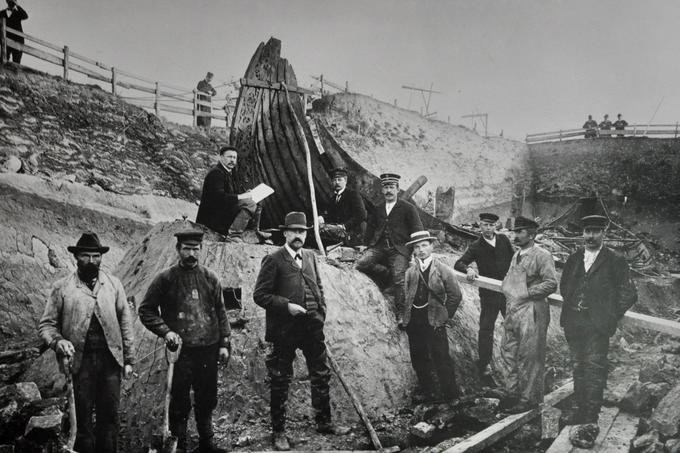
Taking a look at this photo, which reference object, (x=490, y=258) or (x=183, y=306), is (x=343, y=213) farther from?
(x=183, y=306)

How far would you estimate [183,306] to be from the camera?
3371 mm

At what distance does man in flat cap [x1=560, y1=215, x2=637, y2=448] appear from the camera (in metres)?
3.61

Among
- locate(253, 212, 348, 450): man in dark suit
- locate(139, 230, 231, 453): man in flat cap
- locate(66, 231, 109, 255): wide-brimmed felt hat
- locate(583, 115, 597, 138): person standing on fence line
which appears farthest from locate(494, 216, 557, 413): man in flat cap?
locate(583, 115, 597, 138): person standing on fence line

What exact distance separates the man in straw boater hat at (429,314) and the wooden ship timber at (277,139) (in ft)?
5.04

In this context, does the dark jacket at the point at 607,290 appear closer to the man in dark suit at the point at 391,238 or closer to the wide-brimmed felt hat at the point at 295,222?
the man in dark suit at the point at 391,238

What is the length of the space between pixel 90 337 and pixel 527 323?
361 cm

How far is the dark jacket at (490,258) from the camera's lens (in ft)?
16.4

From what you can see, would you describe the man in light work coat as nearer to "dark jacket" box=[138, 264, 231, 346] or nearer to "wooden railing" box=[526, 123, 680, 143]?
"dark jacket" box=[138, 264, 231, 346]

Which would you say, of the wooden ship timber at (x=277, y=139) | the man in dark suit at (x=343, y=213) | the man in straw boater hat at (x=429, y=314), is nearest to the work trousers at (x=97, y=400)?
the man in straw boater hat at (x=429, y=314)

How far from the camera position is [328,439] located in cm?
373

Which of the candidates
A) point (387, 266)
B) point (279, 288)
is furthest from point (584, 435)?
point (279, 288)

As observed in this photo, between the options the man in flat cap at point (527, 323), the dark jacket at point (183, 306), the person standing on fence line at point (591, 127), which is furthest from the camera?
the person standing on fence line at point (591, 127)

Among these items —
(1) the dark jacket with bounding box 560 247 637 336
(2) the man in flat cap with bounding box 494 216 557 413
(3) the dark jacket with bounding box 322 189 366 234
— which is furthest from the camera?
(3) the dark jacket with bounding box 322 189 366 234

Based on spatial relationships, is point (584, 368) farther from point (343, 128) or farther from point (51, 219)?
point (343, 128)
